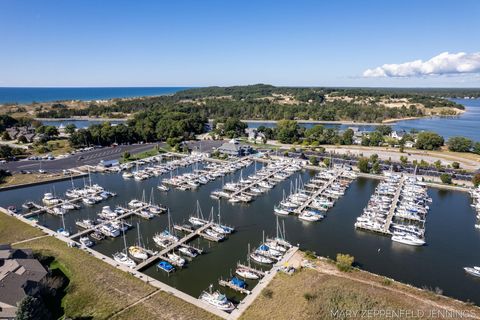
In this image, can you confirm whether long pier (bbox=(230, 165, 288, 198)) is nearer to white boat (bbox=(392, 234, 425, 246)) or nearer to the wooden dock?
the wooden dock

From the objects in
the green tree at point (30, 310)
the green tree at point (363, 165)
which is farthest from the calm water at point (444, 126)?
the green tree at point (30, 310)

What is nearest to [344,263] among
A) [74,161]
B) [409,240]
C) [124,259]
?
[409,240]

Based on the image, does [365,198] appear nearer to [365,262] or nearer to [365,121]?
[365,262]

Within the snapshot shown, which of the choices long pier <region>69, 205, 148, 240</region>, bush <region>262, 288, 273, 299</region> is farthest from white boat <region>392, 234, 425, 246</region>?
long pier <region>69, 205, 148, 240</region>

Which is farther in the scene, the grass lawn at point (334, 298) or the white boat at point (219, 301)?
the white boat at point (219, 301)

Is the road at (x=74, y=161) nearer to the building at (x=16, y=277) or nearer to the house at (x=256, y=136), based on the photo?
the house at (x=256, y=136)

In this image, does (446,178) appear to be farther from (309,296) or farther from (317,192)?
(309,296)

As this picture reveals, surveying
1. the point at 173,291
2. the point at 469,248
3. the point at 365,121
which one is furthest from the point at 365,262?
the point at 365,121
